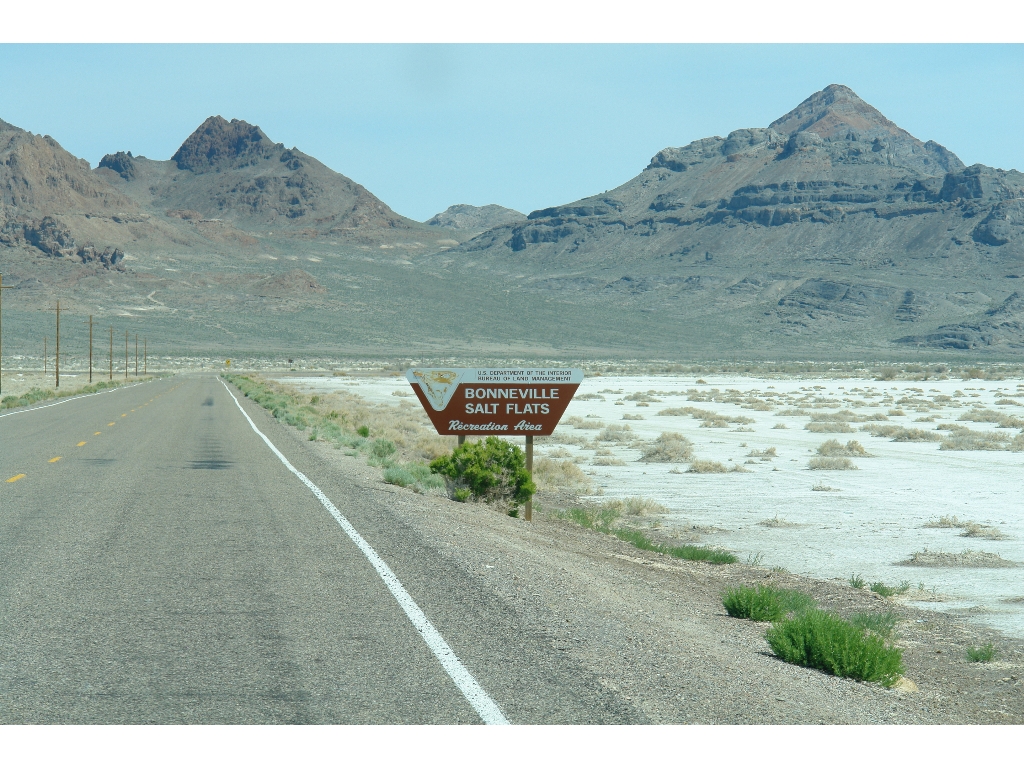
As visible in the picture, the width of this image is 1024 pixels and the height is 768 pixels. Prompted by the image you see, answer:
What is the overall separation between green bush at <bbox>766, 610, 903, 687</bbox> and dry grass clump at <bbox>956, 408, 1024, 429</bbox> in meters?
31.6

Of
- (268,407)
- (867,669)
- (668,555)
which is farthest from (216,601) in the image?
(268,407)

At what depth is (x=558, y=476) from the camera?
20844 millimetres

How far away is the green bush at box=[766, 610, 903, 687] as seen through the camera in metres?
6.64

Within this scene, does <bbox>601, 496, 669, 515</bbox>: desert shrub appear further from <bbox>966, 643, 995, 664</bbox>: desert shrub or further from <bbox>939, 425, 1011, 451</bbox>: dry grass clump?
<bbox>939, 425, 1011, 451</bbox>: dry grass clump

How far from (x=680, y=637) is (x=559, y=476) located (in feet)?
44.6

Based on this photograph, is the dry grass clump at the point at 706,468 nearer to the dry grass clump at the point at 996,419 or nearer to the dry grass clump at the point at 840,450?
the dry grass clump at the point at 840,450

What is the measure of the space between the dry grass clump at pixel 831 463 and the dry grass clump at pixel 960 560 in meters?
10.2

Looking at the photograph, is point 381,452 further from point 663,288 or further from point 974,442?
point 663,288

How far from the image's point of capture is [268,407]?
39375mm

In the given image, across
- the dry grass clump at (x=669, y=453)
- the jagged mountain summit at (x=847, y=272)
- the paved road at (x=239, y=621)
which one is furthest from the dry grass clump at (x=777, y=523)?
the jagged mountain summit at (x=847, y=272)

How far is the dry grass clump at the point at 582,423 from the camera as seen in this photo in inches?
1394

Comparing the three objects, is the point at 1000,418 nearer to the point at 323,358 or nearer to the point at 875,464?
the point at 875,464

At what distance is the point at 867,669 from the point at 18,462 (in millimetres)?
15051

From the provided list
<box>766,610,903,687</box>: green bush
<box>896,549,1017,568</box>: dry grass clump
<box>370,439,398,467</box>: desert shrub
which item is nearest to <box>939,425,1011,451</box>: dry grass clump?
<box>370,439,398,467</box>: desert shrub
